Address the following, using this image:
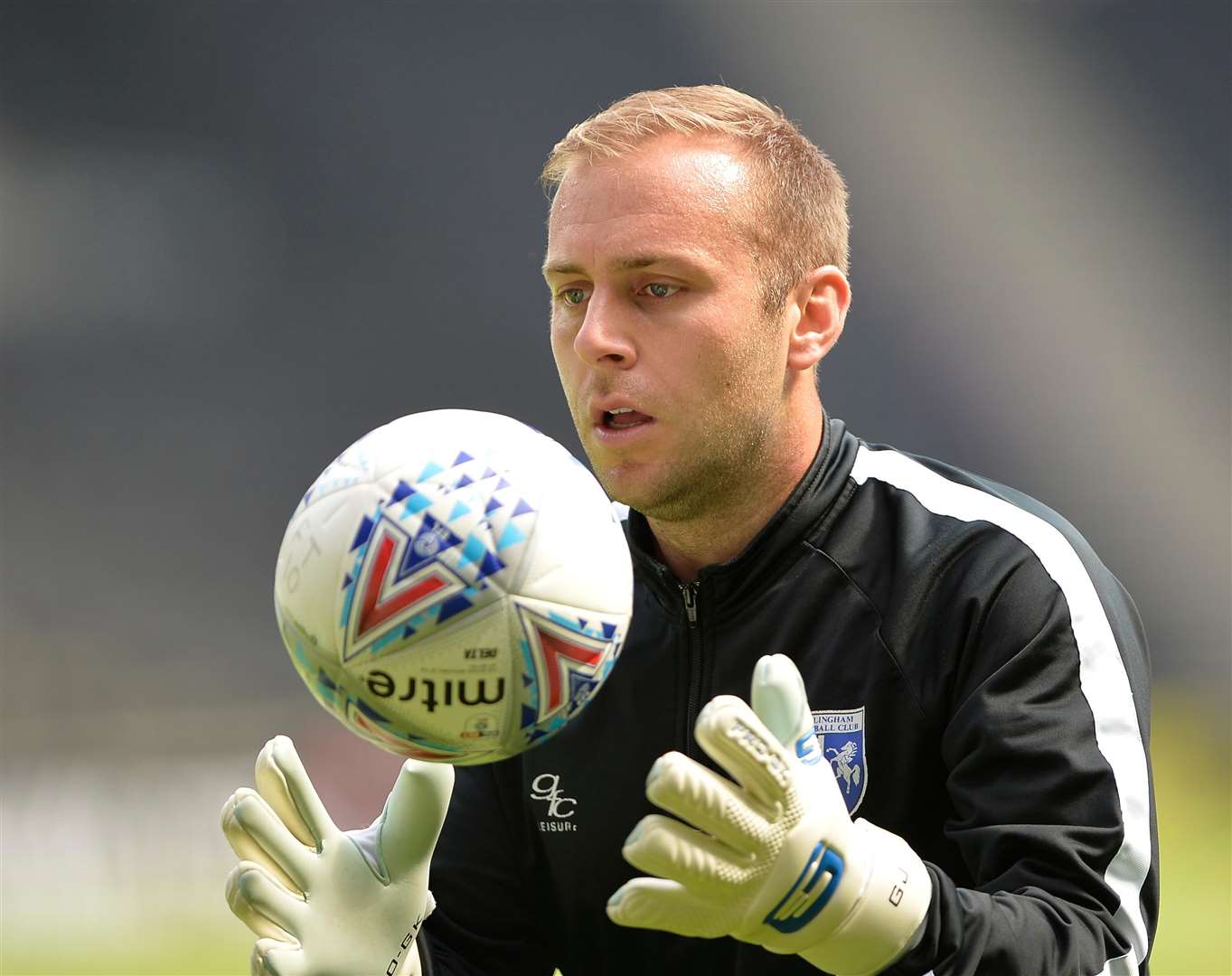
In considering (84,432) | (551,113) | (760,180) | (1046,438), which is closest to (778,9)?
(551,113)

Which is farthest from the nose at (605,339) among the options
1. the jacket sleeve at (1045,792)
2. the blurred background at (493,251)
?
the blurred background at (493,251)

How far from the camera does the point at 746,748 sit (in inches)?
68.6

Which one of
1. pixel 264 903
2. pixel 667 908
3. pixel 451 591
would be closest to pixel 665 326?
pixel 451 591

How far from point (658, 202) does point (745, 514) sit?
0.56 meters

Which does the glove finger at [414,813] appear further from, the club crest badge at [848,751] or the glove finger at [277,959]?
the club crest badge at [848,751]

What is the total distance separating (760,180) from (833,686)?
86 cm

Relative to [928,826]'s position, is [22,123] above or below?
above

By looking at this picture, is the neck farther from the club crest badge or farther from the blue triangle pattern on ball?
the blue triangle pattern on ball

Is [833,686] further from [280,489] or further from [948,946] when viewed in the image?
[280,489]

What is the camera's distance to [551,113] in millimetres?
7473

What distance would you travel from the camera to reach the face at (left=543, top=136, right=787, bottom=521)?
7.82 ft

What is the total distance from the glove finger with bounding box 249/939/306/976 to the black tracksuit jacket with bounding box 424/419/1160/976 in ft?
1.19

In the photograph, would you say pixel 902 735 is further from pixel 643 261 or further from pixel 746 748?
pixel 643 261

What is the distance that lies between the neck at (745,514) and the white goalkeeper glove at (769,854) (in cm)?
70
